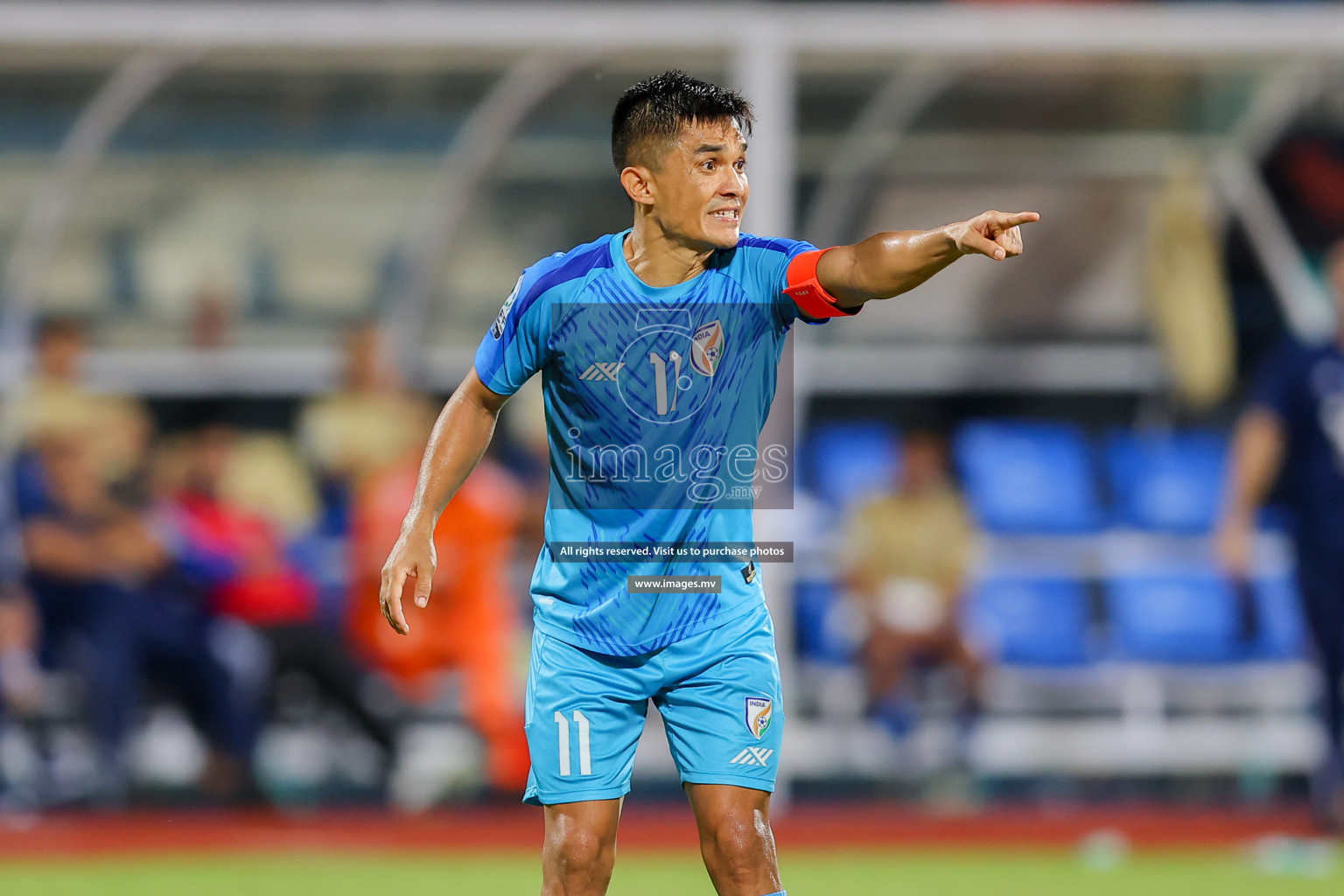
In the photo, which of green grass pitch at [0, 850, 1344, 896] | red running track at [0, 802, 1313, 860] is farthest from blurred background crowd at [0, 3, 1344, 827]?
green grass pitch at [0, 850, 1344, 896]

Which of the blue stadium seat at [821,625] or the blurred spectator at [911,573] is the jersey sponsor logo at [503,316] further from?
the blue stadium seat at [821,625]

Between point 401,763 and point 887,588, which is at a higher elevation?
point 887,588

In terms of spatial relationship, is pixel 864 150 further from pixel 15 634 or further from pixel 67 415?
pixel 15 634

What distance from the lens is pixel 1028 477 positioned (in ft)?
30.3

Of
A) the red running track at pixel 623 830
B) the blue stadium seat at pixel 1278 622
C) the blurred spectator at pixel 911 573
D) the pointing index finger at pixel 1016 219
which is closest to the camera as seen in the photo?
the pointing index finger at pixel 1016 219

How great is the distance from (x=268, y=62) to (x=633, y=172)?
17.2 ft

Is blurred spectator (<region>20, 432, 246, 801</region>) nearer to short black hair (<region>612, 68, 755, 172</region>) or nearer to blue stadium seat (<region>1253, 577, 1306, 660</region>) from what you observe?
short black hair (<region>612, 68, 755, 172</region>)

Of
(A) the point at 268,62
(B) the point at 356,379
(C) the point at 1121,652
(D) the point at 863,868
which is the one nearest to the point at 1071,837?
(D) the point at 863,868

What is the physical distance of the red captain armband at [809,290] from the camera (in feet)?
10.4

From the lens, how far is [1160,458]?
918 cm

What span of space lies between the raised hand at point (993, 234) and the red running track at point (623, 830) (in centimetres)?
464

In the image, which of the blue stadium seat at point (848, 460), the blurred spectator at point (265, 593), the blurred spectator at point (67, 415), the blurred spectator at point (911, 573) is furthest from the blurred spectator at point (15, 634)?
the blue stadium seat at point (848, 460)

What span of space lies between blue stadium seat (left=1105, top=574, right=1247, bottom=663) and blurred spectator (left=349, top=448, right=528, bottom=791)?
3.46 m

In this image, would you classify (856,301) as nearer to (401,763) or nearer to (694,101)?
(694,101)
